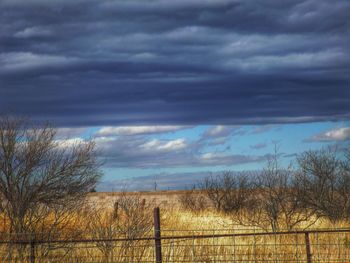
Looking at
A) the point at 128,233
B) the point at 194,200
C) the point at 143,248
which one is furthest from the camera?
the point at 194,200

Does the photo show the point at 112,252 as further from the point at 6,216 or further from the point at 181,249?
the point at 6,216

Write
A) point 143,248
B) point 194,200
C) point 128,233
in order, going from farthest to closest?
point 194,200
point 128,233
point 143,248

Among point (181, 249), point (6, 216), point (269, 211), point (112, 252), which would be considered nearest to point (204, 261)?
point (181, 249)

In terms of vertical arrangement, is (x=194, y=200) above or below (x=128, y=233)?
above

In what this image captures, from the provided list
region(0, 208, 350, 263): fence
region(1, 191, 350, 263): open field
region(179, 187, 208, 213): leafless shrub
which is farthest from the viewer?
region(179, 187, 208, 213): leafless shrub

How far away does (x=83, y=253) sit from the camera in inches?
685

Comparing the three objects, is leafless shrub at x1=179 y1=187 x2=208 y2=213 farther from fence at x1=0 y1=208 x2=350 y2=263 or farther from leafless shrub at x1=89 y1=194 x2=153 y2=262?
fence at x1=0 y1=208 x2=350 y2=263

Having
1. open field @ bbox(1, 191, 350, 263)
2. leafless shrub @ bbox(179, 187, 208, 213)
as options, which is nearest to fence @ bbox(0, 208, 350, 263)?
open field @ bbox(1, 191, 350, 263)

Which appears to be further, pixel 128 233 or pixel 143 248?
pixel 128 233

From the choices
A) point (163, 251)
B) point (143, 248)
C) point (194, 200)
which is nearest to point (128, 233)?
point (143, 248)

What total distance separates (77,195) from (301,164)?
11.1 meters

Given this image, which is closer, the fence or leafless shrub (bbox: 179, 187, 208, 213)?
the fence

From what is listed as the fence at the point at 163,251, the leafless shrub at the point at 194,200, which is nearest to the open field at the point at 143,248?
the fence at the point at 163,251

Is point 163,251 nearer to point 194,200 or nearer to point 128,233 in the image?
point 128,233
